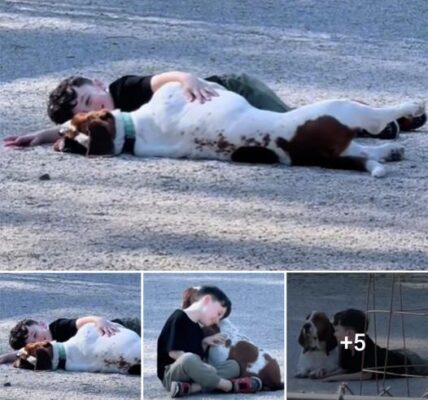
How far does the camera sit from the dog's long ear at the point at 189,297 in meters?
4.78

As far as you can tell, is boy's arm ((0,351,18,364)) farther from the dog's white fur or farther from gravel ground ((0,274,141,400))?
the dog's white fur

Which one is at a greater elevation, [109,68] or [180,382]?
[109,68]

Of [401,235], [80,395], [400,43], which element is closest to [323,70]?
[400,43]

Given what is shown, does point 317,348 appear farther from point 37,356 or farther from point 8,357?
point 8,357

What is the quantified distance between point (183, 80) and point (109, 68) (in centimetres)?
215

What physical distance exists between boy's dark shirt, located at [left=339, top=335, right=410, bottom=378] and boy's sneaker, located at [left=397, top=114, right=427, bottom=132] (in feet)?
8.16

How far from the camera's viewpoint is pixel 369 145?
6848mm

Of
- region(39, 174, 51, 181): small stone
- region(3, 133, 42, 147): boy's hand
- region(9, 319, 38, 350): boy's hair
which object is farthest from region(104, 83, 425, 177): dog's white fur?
region(9, 319, 38, 350): boy's hair

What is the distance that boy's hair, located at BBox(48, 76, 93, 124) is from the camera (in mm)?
6895

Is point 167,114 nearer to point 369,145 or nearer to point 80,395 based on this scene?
point 369,145

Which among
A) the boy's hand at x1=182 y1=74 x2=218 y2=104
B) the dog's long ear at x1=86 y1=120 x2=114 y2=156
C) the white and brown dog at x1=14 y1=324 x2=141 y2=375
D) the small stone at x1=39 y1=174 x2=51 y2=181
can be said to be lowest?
the white and brown dog at x1=14 y1=324 x2=141 y2=375

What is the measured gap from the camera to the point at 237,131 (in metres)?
6.47

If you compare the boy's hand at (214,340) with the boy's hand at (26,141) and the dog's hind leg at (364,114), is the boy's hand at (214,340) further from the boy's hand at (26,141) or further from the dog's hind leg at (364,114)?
the boy's hand at (26,141)

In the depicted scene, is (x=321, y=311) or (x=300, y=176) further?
(x=300, y=176)
